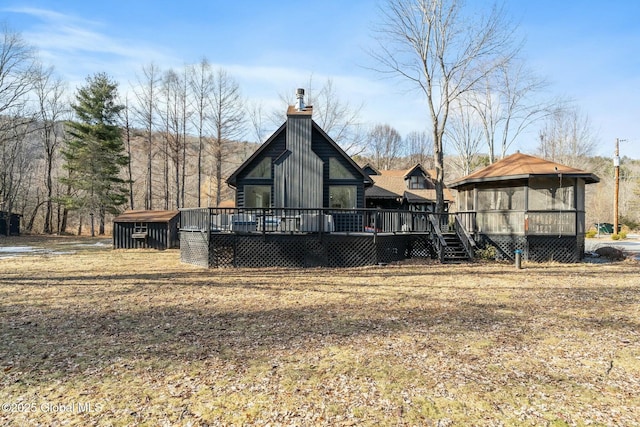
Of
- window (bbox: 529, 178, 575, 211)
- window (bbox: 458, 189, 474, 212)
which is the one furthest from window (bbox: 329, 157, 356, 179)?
window (bbox: 529, 178, 575, 211)

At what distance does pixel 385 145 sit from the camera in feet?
175

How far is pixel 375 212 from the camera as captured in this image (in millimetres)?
12133

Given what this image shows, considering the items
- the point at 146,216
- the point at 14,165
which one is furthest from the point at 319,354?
the point at 14,165

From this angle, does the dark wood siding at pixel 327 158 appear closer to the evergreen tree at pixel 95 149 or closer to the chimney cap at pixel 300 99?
the chimney cap at pixel 300 99

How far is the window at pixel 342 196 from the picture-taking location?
16.3m

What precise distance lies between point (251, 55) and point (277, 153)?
4385 millimetres

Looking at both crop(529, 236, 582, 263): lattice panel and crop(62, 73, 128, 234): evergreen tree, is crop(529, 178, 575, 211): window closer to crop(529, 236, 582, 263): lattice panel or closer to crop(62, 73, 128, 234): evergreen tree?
crop(529, 236, 582, 263): lattice panel

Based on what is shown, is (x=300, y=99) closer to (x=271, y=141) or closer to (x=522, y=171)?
(x=271, y=141)

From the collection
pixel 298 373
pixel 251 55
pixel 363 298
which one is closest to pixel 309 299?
pixel 363 298

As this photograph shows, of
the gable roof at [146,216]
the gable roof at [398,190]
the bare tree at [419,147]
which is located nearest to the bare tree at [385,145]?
the bare tree at [419,147]

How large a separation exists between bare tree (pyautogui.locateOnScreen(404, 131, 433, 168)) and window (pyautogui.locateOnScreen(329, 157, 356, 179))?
39.9 meters

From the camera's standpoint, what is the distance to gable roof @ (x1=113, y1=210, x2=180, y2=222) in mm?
19709

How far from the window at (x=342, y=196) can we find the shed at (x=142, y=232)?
Result: 958cm

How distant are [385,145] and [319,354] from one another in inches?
2010
